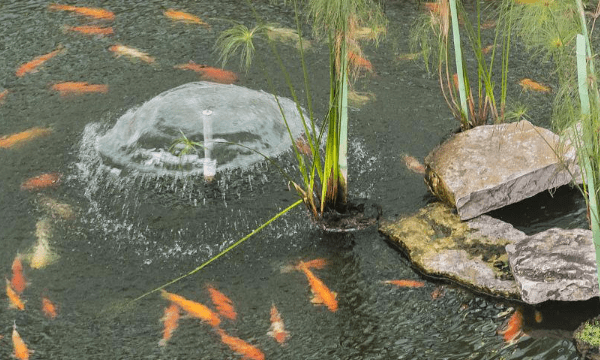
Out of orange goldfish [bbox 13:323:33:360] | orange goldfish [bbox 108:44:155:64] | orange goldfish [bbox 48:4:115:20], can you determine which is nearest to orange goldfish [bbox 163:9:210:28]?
orange goldfish [bbox 48:4:115:20]

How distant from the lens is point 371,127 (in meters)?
7.02

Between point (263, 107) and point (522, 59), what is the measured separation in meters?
2.37

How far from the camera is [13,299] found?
5461 millimetres

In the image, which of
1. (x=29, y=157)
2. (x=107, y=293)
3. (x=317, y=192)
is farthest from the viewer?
Result: (x=29, y=157)

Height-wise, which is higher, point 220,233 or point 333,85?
point 333,85

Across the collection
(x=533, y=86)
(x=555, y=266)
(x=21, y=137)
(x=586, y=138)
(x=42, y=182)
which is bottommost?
(x=42, y=182)

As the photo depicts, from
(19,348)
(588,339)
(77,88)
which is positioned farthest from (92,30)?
(588,339)

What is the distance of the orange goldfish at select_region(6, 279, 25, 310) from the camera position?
5410 millimetres

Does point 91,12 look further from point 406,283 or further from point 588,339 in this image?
point 588,339

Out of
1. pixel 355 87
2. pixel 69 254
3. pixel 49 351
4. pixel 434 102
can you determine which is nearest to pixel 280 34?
pixel 355 87

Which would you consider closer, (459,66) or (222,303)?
(222,303)

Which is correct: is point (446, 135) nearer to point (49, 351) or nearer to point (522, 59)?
point (522, 59)

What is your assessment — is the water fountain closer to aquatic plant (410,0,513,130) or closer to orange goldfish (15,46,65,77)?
orange goldfish (15,46,65,77)

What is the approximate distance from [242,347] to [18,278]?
154 centimetres
